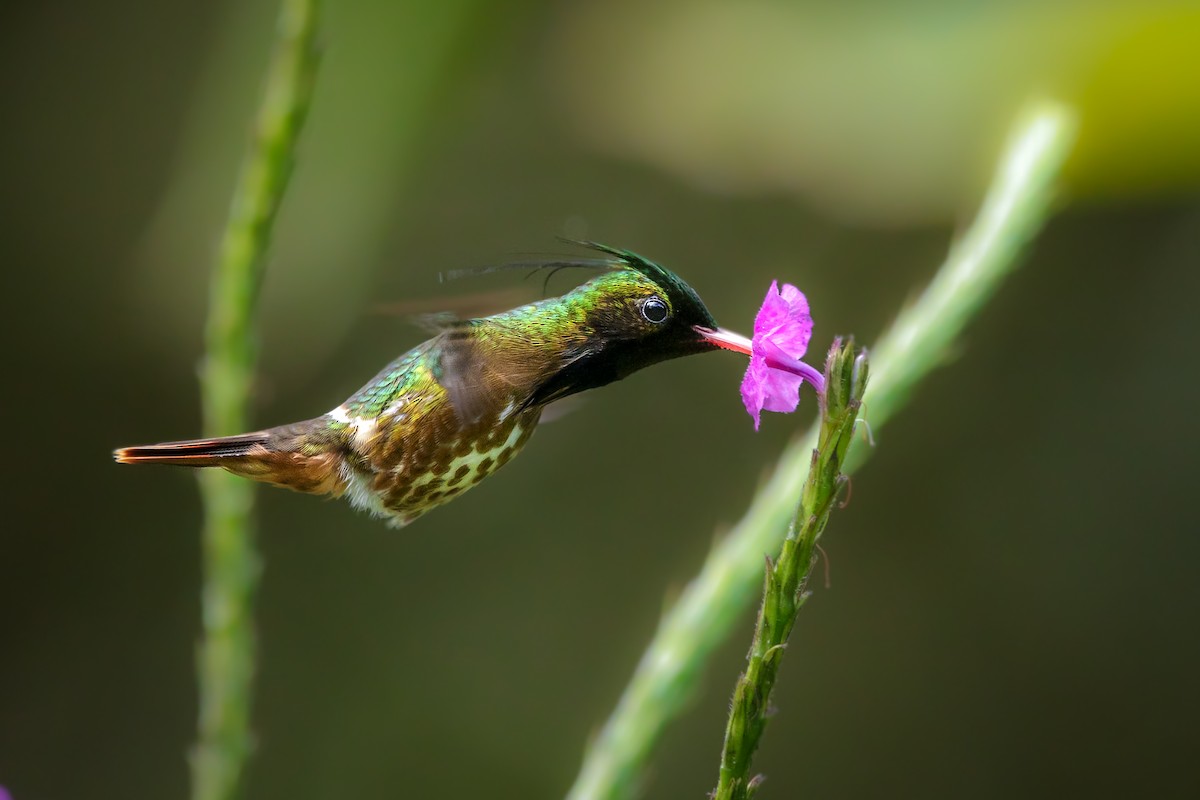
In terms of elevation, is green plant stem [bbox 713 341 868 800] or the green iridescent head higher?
the green iridescent head

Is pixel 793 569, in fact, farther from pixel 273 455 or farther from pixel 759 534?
pixel 759 534

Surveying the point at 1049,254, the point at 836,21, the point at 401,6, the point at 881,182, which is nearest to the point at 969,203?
the point at 881,182

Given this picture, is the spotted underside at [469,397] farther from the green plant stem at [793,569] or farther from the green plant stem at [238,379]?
the green plant stem at [238,379]

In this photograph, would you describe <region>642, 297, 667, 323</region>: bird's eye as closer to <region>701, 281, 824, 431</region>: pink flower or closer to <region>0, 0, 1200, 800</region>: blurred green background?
<region>701, 281, 824, 431</region>: pink flower

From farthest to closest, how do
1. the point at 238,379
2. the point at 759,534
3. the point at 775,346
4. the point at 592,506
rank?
1. the point at 592,506
2. the point at 759,534
3. the point at 238,379
4. the point at 775,346

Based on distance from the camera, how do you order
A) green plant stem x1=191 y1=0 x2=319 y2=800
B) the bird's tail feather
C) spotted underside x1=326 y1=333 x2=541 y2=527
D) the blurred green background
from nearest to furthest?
the bird's tail feather < spotted underside x1=326 y1=333 x2=541 y2=527 < green plant stem x1=191 y1=0 x2=319 y2=800 < the blurred green background

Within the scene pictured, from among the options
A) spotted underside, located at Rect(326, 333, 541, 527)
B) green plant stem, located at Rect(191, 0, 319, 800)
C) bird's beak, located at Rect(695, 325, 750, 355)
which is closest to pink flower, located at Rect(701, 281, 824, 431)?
bird's beak, located at Rect(695, 325, 750, 355)

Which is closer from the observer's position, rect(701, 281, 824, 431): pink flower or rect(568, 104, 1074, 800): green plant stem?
rect(701, 281, 824, 431): pink flower

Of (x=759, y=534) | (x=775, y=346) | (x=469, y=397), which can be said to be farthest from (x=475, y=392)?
(x=759, y=534)
